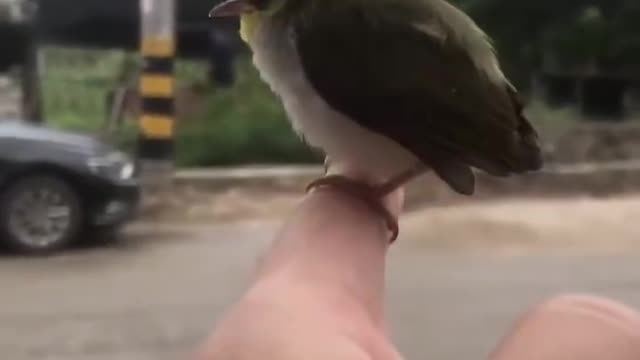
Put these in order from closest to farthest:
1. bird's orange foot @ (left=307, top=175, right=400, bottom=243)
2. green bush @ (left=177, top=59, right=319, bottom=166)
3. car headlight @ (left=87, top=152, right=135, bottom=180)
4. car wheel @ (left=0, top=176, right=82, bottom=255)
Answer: bird's orange foot @ (left=307, top=175, right=400, bottom=243), car wheel @ (left=0, top=176, right=82, bottom=255), car headlight @ (left=87, top=152, right=135, bottom=180), green bush @ (left=177, top=59, right=319, bottom=166)

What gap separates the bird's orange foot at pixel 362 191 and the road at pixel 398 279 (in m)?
3.50

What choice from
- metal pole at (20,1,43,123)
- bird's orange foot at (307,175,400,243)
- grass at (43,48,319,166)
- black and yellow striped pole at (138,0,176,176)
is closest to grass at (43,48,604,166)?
grass at (43,48,319,166)

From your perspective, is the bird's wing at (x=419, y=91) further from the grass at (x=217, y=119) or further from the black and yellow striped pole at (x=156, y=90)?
the black and yellow striped pole at (x=156, y=90)

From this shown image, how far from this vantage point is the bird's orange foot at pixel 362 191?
1.02 metres

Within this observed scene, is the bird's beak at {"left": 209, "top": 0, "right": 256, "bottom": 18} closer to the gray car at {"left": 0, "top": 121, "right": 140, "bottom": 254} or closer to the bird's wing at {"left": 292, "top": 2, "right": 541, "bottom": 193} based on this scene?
the bird's wing at {"left": 292, "top": 2, "right": 541, "bottom": 193}

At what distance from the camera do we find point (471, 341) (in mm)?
5004

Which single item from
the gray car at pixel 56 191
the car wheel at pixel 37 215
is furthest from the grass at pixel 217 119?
the car wheel at pixel 37 215

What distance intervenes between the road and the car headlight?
35 cm

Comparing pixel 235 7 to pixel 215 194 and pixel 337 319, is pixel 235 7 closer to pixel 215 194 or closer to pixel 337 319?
pixel 337 319

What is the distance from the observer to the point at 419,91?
1.17 meters

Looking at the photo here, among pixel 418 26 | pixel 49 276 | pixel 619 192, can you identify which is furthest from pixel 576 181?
pixel 418 26

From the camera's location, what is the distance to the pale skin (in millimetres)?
755

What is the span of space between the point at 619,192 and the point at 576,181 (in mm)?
258

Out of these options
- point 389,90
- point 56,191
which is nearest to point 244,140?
point 56,191
